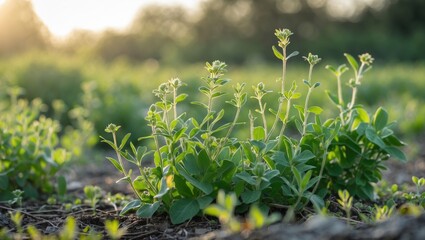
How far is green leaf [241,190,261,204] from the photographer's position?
1.97 metres

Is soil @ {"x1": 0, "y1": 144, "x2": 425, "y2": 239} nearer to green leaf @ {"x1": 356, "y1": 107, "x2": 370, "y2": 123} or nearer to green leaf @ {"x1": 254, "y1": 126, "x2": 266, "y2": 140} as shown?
green leaf @ {"x1": 254, "y1": 126, "x2": 266, "y2": 140}

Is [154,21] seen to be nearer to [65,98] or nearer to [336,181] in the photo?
[65,98]

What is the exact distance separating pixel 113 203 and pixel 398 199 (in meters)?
1.38

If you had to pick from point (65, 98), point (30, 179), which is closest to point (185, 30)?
point (65, 98)

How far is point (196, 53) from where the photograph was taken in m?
21.2

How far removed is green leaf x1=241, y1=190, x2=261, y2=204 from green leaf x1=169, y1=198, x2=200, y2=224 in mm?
184

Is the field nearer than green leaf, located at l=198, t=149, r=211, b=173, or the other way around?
green leaf, located at l=198, t=149, r=211, b=173

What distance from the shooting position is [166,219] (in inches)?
85.4

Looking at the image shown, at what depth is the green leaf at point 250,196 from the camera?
197cm

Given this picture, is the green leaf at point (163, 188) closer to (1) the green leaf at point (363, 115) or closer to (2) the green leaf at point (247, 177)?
(2) the green leaf at point (247, 177)

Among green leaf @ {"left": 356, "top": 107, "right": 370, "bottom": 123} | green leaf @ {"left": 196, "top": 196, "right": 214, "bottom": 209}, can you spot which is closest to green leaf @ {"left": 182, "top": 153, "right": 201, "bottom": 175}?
green leaf @ {"left": 196, "top": 196, "right": 214, "bottom": 209}

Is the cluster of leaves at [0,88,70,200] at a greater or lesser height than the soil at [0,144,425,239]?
greater

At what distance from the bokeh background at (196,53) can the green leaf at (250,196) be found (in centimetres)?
204

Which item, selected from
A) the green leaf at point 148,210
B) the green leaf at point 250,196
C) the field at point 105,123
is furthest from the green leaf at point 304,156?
the green leaf at point 148,210
